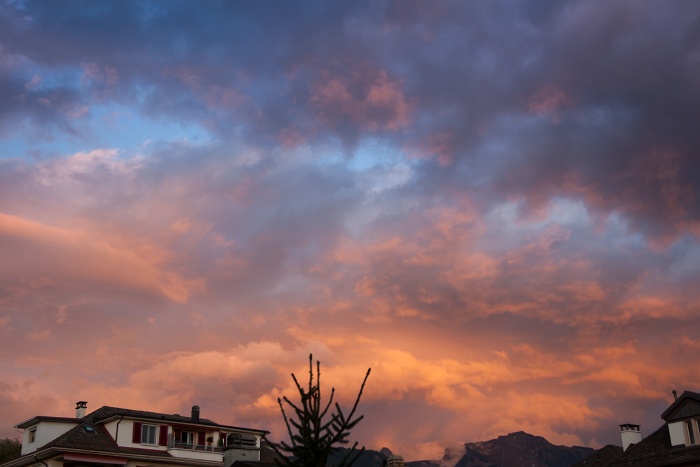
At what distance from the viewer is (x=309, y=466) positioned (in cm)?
1839

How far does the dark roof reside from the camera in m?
42.5

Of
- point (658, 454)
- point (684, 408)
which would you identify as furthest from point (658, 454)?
point (684, 408)

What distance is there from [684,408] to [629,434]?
13.5 meters

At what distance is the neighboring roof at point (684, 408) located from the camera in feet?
145

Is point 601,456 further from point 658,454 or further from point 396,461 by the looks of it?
point 396,461

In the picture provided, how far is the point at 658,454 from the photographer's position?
45.0m

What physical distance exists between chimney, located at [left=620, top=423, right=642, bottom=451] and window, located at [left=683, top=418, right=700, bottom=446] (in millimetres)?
13260

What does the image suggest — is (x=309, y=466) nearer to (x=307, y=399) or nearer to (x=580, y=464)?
A: (x=307, y=399)

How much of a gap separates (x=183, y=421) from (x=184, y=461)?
3.41 metres

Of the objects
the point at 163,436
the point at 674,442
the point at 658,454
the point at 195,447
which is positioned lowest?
the point at 658,454

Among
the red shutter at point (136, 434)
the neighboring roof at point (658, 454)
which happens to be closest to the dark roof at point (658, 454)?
the neighboring roof at point (658, 454)

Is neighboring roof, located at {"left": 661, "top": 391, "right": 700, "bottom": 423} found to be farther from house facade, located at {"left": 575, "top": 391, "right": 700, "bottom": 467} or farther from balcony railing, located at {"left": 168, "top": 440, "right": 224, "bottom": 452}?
balcony railing, located at {"left": 168, "top": 440, "right": 224, "bottom": 452}

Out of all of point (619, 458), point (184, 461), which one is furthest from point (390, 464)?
point (184, 461)

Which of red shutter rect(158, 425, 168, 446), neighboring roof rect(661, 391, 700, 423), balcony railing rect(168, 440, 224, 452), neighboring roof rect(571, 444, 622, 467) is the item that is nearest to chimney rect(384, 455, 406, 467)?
neighboring roof rect(661, 391, 700, 423)
